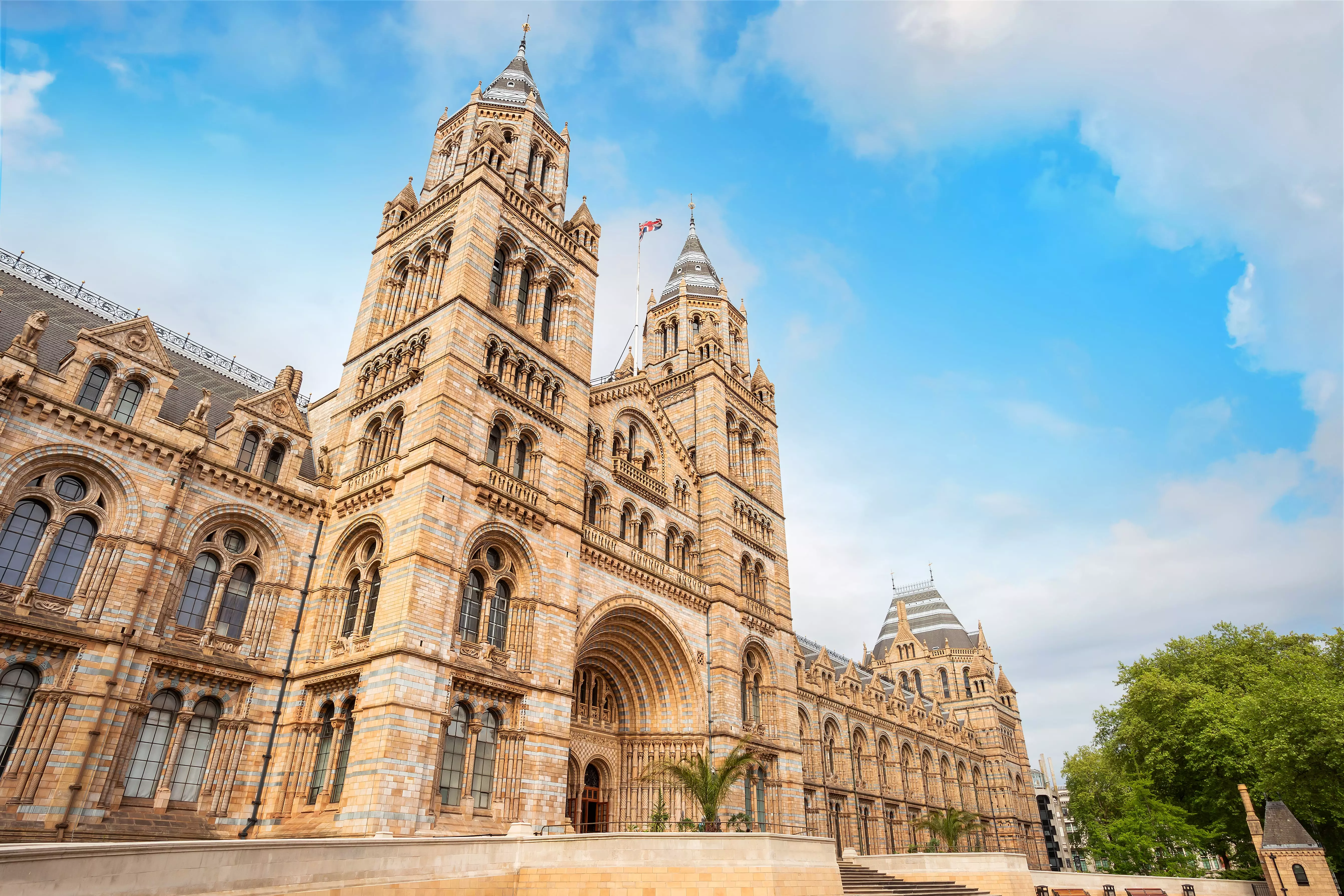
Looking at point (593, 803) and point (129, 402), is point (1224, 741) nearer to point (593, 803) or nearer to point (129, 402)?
point (593, 803)

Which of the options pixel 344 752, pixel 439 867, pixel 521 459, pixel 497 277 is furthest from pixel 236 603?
pixel 497 277

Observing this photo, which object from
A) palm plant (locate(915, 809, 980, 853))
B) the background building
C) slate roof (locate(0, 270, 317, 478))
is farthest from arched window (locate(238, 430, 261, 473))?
palm plant (locate(915, 809, 980, 853))

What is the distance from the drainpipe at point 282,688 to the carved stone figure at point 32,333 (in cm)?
873

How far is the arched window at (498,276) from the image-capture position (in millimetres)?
28359

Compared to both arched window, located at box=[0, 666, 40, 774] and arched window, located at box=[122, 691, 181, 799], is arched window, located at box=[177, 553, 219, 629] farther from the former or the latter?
arched window, located at box=[0, 666, 40, 774]

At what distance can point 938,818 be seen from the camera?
3903cm

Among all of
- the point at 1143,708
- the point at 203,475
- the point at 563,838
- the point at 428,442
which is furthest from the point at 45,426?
the point at 1143,708

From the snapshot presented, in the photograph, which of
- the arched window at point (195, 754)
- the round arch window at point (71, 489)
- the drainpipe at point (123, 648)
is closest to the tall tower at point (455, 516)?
the arched window at point (195, 754)

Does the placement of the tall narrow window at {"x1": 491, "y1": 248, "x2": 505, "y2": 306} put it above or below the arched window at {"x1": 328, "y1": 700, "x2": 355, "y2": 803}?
above

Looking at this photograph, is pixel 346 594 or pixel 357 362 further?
pixel 357 362

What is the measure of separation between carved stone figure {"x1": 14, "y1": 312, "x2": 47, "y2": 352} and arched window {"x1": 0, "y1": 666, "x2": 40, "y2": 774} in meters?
8.03

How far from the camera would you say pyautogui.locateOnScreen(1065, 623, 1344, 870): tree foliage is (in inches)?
1248

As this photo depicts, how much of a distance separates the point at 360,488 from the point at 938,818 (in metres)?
33.1

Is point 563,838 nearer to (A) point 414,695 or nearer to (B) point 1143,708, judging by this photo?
(A) point 414,695
